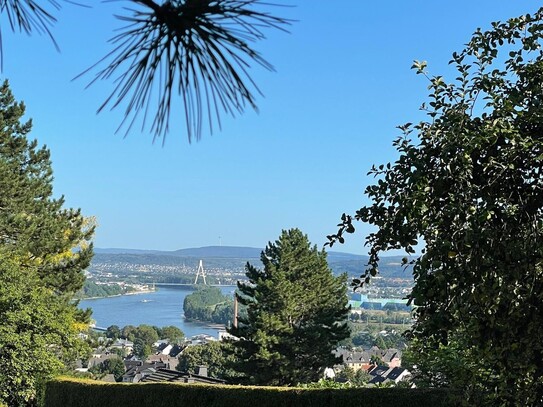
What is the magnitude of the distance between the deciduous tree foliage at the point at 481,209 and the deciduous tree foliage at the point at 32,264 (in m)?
→ 9.83

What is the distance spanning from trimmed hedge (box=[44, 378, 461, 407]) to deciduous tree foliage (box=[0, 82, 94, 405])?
40.5 inches

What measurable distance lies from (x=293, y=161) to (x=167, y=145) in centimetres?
108

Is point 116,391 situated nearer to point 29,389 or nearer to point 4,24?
point 29,389

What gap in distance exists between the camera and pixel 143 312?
8400 centimetres

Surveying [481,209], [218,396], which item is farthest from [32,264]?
[481,209]

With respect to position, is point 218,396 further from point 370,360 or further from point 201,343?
point 370,360

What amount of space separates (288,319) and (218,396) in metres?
10.4

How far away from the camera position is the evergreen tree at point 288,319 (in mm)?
17391

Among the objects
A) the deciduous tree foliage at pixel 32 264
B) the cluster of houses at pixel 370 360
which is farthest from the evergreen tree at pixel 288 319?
the cluster of houses at pixel 370 360

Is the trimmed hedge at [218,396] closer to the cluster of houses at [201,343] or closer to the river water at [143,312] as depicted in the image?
the cluster of houses at [201,343]

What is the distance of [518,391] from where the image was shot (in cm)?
296

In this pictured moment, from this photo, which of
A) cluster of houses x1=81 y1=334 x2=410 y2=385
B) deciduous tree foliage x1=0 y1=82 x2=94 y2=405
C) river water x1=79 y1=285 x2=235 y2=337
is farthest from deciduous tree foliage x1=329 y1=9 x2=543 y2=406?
river water x1=79 y1=285 x2=235 y2=337

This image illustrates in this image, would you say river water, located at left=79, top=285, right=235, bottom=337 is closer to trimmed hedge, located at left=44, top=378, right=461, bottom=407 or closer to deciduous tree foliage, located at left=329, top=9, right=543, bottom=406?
trimmed hedge, located at left=44, top=378, right=461, bottom=407

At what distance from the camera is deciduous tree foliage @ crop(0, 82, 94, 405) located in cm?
1155
